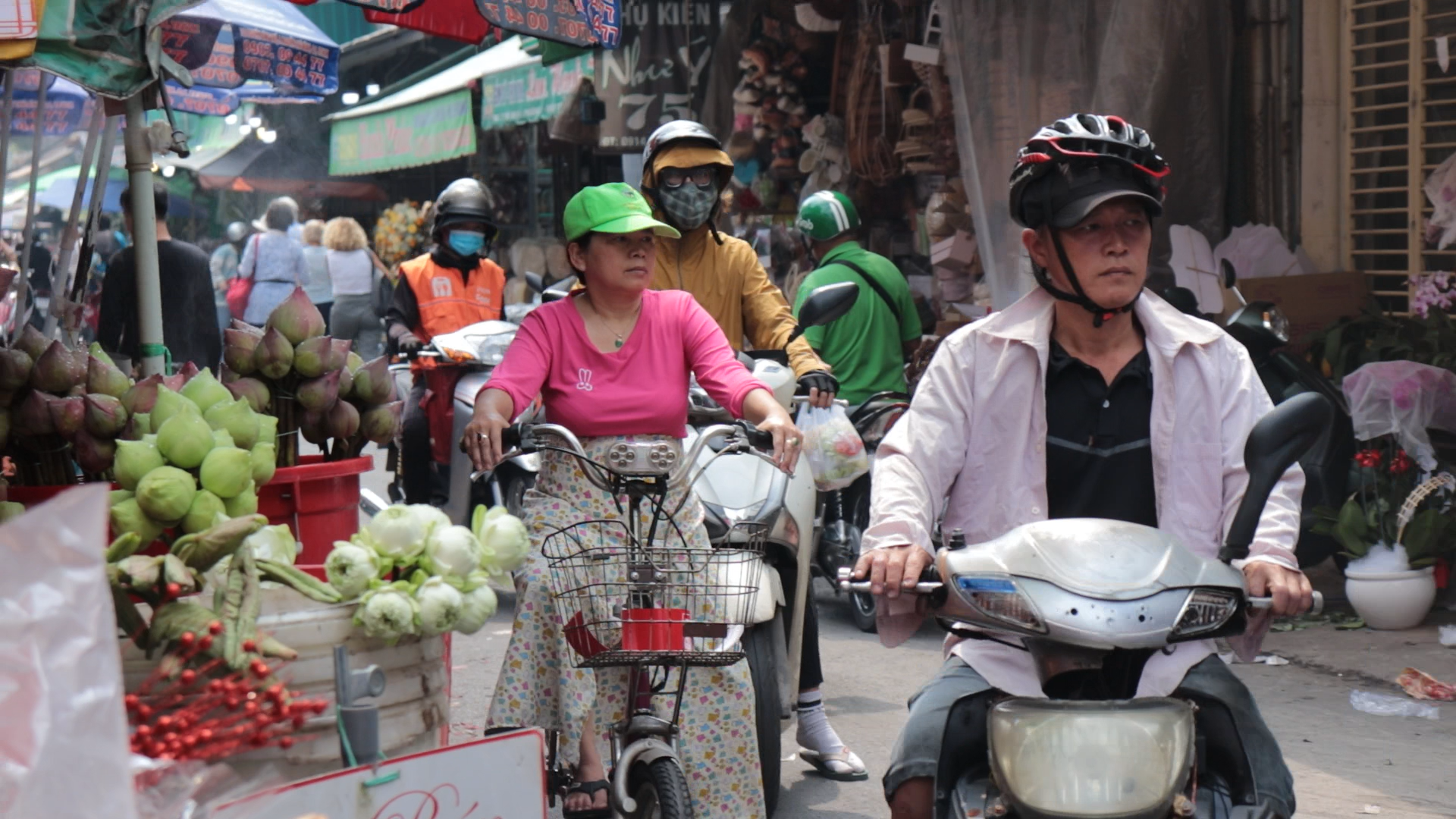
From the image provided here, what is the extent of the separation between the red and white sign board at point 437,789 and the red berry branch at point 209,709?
0.37 ft

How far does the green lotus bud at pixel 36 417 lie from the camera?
10.4ft

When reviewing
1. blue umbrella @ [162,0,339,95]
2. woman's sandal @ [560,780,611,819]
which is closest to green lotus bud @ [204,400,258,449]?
woman's sandal @ [560,780,611,819]

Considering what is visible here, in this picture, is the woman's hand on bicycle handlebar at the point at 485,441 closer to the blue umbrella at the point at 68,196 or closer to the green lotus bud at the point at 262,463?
the green lotus bud at the point at 262,463

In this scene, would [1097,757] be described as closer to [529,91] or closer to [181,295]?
[181,295]

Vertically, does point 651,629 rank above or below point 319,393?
below

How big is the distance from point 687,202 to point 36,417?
257 centimetres

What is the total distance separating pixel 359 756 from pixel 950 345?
1.57 m

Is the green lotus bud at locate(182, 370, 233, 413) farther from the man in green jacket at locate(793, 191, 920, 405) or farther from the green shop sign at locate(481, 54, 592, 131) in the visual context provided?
the green shop sign at locate(481, 54, 592, 131)

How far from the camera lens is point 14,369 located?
10.7ft

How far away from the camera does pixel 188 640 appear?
205 cm

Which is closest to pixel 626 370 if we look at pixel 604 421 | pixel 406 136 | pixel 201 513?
pixel 604 421

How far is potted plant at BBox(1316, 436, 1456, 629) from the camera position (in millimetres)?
6980

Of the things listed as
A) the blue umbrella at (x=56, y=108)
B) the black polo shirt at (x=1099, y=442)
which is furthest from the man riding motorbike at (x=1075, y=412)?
the blue umbrella at (x=56, y=108)

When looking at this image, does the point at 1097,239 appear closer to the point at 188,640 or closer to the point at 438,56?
the point at 188,640
